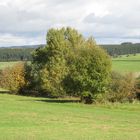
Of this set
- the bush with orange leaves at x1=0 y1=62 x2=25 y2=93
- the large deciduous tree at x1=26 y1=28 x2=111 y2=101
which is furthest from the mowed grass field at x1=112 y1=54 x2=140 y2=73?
the bush with orange leaves at x1=0 y1=62 x2=25 y2=93

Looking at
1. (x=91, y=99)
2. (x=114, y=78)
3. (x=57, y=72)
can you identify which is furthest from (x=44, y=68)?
(x=91, y=99)

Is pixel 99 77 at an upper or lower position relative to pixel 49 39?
lower

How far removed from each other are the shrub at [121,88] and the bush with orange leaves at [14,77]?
27672 millimetres

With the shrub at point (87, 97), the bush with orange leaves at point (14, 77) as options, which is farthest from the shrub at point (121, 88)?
the bush with orange leaves at point (14, 77)

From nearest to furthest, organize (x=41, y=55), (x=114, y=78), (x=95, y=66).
Result: 1. (x=95, y=66)
2. (x=114, y=78)
3. (x=41, y=55)

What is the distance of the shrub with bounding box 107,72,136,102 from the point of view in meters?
71.9

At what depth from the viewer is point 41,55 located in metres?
92.2

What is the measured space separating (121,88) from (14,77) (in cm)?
Result: 3192

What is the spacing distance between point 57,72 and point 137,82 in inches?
639

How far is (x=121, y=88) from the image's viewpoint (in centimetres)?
7350

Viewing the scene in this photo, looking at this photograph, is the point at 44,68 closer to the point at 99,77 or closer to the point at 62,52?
the point at 62,52

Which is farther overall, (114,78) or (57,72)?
(57,72)

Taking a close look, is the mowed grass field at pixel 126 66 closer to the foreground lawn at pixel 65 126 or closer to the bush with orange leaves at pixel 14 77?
the bush with orange leaves at pixel 14 77

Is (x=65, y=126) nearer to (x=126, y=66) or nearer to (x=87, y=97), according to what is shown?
(x=87, y=97)
